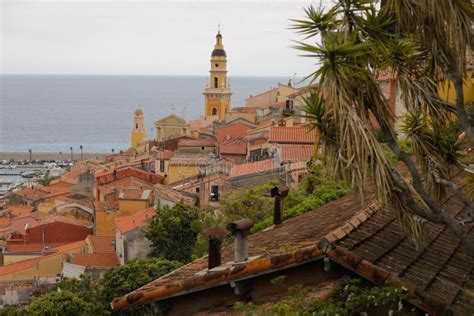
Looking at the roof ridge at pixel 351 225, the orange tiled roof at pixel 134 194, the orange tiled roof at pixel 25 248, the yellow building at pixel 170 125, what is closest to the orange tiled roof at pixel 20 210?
the orange tiled roof at pixel 25 248

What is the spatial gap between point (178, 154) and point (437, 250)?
46470 millimetres

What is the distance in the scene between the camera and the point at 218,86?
306 feet

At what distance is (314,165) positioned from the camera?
68.2ft

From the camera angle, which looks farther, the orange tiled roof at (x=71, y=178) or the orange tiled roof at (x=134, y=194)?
the orange tiled roof at (x=71, y=178)

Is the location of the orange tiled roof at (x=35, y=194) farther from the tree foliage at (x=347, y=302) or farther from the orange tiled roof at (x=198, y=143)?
the tree foliage at (x=347, y=302)

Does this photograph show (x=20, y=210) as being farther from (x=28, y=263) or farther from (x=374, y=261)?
(x=374, y=261)

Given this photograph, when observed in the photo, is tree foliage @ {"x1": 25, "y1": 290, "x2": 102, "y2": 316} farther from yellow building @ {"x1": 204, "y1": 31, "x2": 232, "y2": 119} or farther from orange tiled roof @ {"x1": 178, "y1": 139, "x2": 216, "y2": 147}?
yellow building @ {"x1": 204, "y1": 31, "x2": 232, "y2": 119}

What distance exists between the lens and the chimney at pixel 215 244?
9.12 meters

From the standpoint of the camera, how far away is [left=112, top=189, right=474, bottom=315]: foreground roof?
7.25 metres

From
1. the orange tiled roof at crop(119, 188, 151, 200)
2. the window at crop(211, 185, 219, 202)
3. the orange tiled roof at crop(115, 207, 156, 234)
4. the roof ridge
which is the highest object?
the roof ridge

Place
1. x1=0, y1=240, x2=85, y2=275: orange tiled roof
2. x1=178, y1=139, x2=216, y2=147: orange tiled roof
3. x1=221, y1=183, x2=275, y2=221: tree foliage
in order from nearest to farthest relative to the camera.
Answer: x1=221, y1=183, x2=275, y2=221: tree foliage < x1=0, y1=240, x2=85, y2=275: orange tiled roof < x1=178, y1=139, x2=216, y2=147: orange tiled roof

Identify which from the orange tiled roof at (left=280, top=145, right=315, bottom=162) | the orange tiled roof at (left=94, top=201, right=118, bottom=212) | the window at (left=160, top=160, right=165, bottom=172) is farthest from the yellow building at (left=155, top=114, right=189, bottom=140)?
the orange tiled roof at (left=280, top=145, right=315, bottom=162)

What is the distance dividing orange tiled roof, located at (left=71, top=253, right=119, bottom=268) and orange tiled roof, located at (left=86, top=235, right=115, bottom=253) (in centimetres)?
133

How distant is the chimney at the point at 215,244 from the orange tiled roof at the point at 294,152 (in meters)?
28.2
